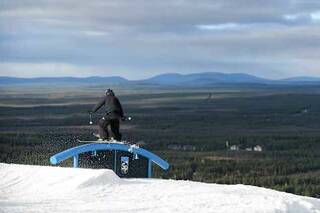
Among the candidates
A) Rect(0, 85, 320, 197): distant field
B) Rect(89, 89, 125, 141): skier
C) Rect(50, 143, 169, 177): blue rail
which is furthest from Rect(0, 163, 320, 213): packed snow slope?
Rect(0, 85, 320, 197): distant field

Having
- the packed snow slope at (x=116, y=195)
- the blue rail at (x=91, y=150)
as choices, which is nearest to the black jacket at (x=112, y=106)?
the blue rail at (x=91, y=150)

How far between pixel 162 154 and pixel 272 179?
2220 cm

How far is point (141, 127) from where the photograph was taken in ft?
386

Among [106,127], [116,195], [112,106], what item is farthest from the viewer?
[106,127]

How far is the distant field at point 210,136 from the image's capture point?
199 ft

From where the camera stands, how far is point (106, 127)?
56.4ft

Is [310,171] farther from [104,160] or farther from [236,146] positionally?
[104,160]

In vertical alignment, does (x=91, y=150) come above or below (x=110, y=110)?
below

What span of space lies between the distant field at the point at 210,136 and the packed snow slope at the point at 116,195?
3579 mm

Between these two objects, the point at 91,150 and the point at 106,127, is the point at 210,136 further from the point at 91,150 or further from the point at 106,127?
the point at 91,150

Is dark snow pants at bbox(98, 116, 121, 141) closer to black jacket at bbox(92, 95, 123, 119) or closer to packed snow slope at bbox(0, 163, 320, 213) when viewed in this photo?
black jacket at bbox(92, 95, 123, 119)

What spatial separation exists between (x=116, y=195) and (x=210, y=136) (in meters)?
96.3

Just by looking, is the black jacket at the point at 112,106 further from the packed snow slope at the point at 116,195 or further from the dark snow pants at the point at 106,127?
the packed snow slope at the point at 116,195

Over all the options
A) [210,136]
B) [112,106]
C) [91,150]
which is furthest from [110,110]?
[210,136]
